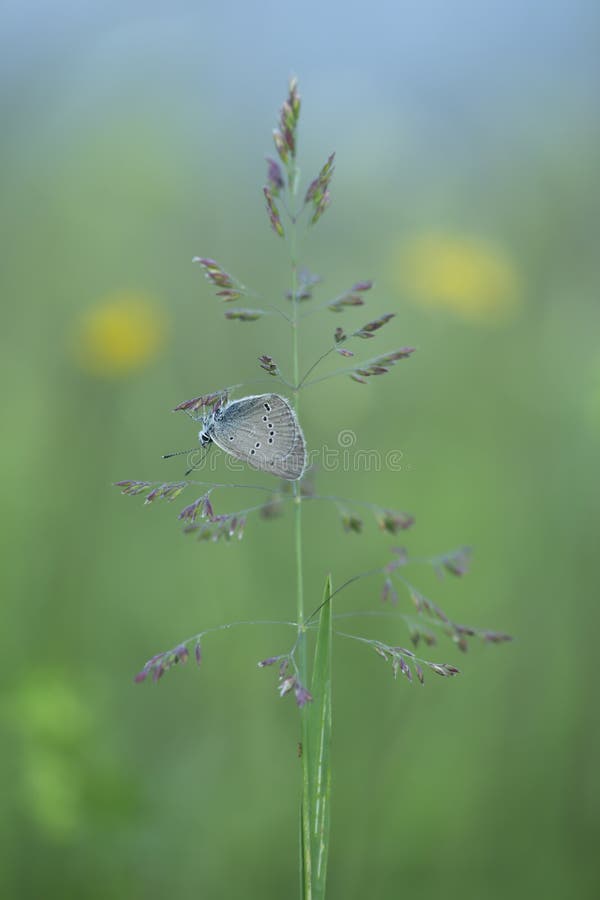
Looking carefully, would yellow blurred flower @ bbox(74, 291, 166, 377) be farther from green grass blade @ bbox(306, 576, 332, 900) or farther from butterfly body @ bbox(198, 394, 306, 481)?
green grass blade @ bbox(306, 576, 332, 900)

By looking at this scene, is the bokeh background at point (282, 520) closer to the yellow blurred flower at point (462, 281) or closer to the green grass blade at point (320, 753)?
the yellow blurred flower at point (462, 281)

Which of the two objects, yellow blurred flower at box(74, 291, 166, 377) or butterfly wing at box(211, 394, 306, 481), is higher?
butterfly wing at box(211, 394, 306, 481)

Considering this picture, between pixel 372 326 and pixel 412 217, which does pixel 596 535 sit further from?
pixel 412 217

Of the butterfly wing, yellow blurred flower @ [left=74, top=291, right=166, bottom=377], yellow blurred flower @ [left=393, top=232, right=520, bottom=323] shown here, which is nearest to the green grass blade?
the butterfly wing

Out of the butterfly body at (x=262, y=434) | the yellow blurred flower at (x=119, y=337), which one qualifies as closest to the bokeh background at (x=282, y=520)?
the yellow blurred flower at (x=119, y=337)

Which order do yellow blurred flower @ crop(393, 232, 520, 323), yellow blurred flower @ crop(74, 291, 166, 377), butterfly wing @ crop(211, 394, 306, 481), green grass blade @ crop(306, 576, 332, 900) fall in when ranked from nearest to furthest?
green grass blade @ crop(306, 576, 332, 900)
butterfly wing @ crop(211, 394, 306, 481)
yellow blurred flower @ crop(74, 291, 166, 377)
yellow blurred flower @ crop(393, 232, 520, 323)

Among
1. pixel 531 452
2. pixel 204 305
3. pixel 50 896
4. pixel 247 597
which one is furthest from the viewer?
pixel 204 305

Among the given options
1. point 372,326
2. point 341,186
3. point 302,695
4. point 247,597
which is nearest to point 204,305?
point 341,186
